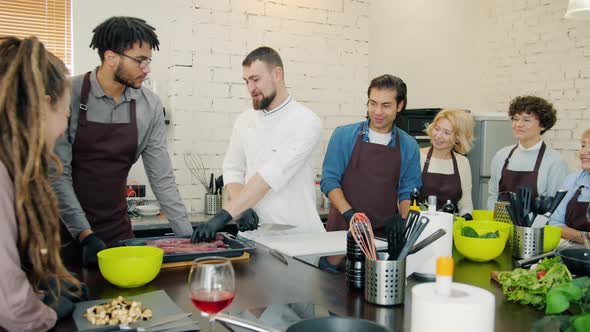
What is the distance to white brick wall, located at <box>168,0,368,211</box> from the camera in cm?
384

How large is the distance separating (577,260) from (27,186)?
62.3 inches

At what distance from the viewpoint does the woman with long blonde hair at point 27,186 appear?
3.59ft

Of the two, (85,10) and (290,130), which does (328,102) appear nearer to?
(290,130)

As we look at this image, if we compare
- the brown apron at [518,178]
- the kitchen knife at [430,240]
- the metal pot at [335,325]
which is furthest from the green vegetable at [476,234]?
the brown apron at [518,178]

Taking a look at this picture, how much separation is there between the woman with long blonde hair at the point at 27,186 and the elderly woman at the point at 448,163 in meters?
3.07

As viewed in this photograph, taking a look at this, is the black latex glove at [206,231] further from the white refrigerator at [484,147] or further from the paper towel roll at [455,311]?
the white refrigerator at [484,147]

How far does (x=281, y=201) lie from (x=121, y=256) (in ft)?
3.98

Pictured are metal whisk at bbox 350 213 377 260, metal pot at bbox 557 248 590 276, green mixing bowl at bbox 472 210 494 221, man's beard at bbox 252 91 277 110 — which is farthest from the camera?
man's beard at bbox 252 91 277 110

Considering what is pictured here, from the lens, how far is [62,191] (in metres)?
2.10

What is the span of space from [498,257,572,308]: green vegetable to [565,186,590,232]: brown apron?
5.45 feet

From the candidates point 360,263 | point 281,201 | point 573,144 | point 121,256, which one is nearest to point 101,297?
point 121,256

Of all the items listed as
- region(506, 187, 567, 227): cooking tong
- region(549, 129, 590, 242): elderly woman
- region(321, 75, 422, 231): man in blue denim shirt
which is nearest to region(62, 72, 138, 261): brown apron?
region(321, 75, 422, 231): man in blue denim shirt

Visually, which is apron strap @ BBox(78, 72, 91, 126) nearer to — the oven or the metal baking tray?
the metal baking tray

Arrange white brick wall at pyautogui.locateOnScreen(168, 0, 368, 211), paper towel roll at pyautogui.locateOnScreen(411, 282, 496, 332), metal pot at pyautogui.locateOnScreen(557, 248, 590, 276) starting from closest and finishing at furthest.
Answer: paper towel roll at pyautogui.locateOnScreen(411, 282, 496, 332) < metal pot at pyautogui.locateOnScreen(557, 248, 590, 276) < white brick wall at pyautogui.locateOnScreen(168, 0, 368, 211)
